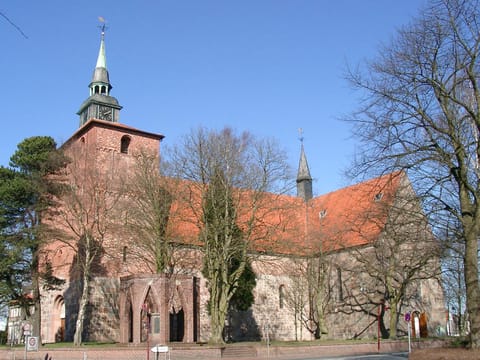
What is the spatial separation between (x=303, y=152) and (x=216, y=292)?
25977 millimetres

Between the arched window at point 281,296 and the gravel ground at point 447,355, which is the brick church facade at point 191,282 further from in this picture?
the gravel ground at point 447,355

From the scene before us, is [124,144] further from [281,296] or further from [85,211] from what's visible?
[281,296]

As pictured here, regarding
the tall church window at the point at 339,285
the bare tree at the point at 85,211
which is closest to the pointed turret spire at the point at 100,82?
the bare tree at the point at 85,211

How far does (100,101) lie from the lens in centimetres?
3772

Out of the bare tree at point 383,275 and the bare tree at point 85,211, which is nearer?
the bare tree at point 85,211

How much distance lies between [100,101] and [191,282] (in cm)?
1619

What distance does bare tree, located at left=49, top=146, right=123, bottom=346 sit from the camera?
94.7 ft

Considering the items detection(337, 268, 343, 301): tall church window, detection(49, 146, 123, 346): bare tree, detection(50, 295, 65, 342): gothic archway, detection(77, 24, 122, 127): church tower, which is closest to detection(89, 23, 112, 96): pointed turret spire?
detection(77, 24, 122, 127): church tower

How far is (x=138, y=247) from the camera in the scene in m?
32.2

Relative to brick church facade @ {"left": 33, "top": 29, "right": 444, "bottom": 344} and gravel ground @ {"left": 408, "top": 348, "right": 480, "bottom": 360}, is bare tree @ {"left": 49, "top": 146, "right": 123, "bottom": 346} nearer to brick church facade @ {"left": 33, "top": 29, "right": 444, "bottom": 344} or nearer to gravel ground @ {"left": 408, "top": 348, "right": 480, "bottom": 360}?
brick church facade @ {"left": 33, "top": 29, "right": 444, "bottom": 344}

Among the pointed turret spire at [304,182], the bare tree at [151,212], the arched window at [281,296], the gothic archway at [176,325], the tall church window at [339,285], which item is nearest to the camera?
the bare tree at [151,212]

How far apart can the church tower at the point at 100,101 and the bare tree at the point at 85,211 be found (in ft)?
21.2

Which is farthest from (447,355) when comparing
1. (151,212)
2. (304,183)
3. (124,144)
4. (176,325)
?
(304,183)

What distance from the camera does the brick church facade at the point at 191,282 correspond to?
28625mm
